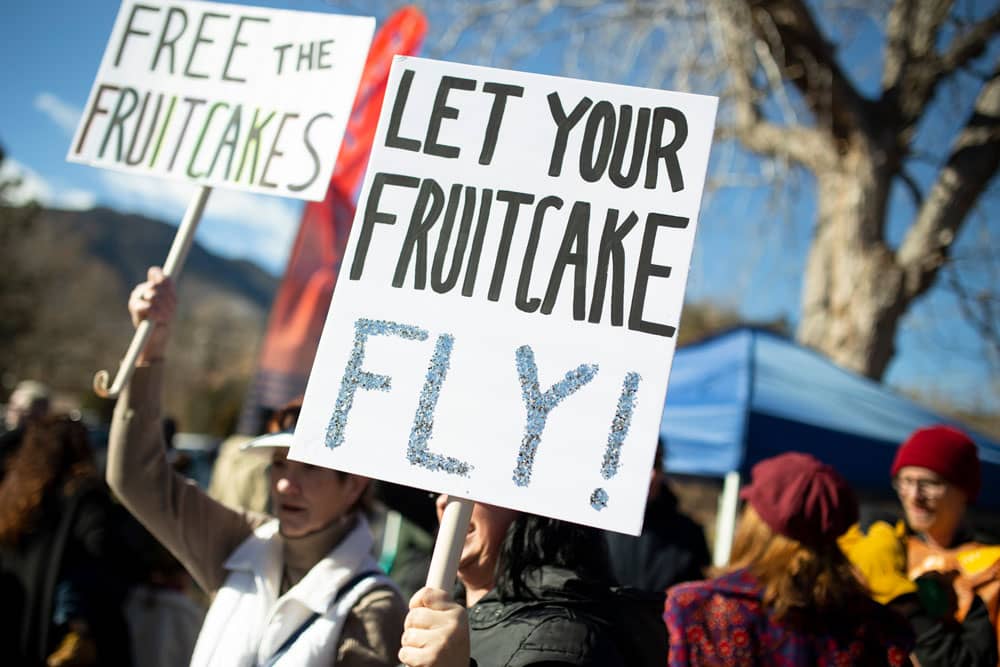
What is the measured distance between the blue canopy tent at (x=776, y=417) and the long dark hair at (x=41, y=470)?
2.82 meters

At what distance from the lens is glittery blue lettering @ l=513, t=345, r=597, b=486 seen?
4.90ft

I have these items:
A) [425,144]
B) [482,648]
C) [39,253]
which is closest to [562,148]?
[425,144]

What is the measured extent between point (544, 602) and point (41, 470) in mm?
2421

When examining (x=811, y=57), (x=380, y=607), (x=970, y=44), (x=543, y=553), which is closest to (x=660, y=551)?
(x=380, y=607)

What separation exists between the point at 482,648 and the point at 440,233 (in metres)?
0.81

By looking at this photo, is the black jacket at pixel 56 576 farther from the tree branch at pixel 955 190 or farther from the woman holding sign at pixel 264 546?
the tree branch at pixel 955 190

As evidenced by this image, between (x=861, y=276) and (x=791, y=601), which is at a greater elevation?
(x=861, y=276)

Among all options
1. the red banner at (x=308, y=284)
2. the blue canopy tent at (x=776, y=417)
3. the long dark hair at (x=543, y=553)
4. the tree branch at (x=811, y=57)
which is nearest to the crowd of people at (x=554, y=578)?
the long dark hair at (x=543, y=553)

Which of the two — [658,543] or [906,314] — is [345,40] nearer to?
[658,543]

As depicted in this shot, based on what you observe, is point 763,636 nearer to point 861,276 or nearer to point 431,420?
point 431,420

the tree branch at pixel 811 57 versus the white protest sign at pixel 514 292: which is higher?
the tree branch at pixel 811 57

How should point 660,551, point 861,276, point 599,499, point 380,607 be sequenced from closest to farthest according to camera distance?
1. point 599,499
2. point 380,607
3. point 660,551
4. point 861,276

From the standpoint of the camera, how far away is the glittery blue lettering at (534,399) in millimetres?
1493

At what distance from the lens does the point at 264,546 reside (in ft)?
7.08
